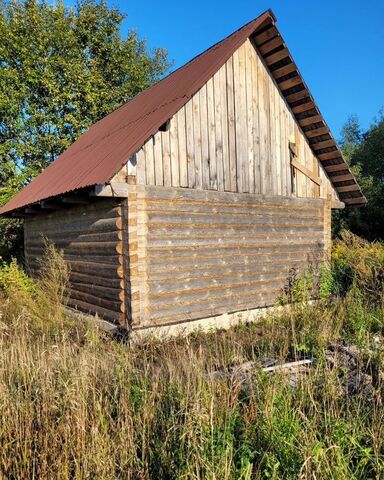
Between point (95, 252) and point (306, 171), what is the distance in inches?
222

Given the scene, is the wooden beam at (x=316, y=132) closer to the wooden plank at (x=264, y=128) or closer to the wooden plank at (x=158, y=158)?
the wooden plank at (x=264, y=128)

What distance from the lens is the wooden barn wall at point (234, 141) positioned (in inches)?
300

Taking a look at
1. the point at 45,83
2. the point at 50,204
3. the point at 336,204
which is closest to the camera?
the point at 50,204

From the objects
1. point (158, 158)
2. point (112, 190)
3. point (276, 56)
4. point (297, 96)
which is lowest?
point (112, 190)

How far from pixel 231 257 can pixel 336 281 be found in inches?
A: 147

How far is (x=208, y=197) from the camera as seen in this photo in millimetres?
8203

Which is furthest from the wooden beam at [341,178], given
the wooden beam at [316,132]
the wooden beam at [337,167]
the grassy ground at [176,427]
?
the grassy ground at [176,427]

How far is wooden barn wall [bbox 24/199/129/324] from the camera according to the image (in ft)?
23.6

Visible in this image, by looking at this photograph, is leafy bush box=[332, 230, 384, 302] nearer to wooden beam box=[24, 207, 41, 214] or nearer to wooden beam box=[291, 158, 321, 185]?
Answer: wooden beam box=[291, 158, 321, 185]

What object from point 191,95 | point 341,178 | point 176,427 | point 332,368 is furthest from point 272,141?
point 176,427

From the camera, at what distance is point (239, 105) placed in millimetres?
8867

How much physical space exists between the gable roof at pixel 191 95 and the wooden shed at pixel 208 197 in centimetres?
3

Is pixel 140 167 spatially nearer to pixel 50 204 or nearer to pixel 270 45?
pixel 50 204

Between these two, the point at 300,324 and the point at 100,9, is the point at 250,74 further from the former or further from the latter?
the point at 100,9
